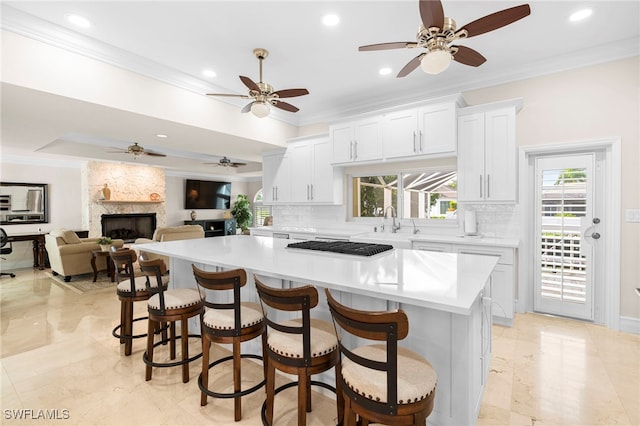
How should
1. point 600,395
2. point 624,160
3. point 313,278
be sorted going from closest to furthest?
1. point 313,278
2. point 600,395
3. point 624,160

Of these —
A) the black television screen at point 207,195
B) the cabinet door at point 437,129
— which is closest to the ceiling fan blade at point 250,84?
the cabinet door at point 437,129

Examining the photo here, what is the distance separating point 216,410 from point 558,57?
4.72m

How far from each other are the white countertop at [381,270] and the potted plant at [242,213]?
908cm

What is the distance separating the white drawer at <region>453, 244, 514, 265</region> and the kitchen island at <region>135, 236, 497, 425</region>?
1.31 meters

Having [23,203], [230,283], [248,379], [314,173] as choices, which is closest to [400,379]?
[230,283]

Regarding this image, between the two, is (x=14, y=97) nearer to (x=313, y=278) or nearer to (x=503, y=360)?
(x=313, y=278)

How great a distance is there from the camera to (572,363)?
8.45 feet

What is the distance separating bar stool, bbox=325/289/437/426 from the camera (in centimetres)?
117

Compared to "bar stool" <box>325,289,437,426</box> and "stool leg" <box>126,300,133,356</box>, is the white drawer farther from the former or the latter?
"stool leg" <box>126,300,133,356</box>

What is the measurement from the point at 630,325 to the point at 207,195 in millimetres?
11118

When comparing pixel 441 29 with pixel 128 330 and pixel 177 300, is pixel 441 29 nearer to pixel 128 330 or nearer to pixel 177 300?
pixel 177 300

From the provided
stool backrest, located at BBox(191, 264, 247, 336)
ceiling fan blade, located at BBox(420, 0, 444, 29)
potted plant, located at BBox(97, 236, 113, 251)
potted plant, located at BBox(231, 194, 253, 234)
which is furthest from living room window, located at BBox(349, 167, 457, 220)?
potted plant, located at BBox(231, 194, 253, 234)

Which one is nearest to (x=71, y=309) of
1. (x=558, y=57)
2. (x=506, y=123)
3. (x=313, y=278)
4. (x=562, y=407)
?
(x=313, y=278)

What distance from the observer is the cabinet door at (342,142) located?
179 inches
